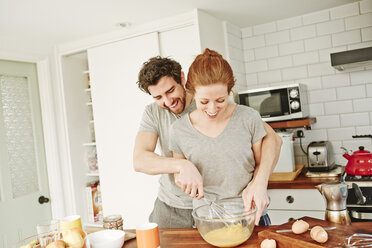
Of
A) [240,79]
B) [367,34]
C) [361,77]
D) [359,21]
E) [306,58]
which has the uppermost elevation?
[359,21]

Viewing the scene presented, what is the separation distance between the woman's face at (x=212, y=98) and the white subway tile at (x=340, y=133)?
1912 millimetres

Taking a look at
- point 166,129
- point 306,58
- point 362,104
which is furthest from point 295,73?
point 166,129

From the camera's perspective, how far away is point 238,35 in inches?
Answer: 124

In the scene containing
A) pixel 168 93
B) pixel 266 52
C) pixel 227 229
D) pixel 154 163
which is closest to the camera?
pixel 227 229

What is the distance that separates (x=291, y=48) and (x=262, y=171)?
1977 millimetres

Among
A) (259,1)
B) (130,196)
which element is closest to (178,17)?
(259,1)

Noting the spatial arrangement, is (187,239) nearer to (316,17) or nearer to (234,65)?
(234,65)

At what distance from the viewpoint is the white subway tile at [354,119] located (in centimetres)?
279

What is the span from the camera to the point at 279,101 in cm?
274

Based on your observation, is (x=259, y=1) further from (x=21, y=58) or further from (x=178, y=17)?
(x=21, y=58)

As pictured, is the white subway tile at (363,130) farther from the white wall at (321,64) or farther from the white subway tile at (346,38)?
the white subway tile at (346,38)

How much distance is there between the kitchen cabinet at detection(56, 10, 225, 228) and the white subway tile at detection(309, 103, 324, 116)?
0.95 meters

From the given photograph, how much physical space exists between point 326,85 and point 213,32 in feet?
3.59

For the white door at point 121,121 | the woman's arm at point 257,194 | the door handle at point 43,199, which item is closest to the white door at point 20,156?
the door handle at point 43,199
